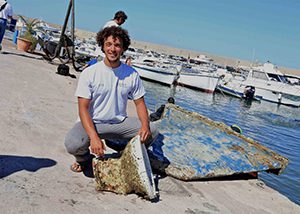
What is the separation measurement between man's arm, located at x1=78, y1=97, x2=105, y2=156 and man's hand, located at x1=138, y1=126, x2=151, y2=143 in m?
0.40

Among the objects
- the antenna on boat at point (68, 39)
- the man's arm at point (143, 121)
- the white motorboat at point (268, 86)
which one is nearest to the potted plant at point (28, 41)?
the antenna on boat at point (68, 39)

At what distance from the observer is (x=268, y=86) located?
112ft

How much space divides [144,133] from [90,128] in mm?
514

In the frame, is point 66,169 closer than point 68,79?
Yes

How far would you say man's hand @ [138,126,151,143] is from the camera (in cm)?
352

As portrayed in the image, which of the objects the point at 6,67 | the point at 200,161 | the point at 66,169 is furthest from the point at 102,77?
the point at 6,67

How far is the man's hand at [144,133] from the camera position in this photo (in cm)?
352

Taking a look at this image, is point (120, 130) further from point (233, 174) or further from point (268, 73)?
point (268, 73)

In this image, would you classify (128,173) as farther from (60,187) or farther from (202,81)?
(202,81)

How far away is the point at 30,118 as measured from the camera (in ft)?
16.8

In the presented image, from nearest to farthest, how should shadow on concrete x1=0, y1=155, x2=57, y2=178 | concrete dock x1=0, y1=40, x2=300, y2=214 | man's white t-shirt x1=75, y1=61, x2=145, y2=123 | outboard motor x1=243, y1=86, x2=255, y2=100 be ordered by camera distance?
concrete dock x1=0, y1=40, x2=300, y2=214 < shadow on concrete x1=0, y1=155, x2=57, y2=178 < man's white t-shirt x1=75, y1=61, x2=145, y2=123 < outboard motor x1=243, y1=86, x2=255, y2=100

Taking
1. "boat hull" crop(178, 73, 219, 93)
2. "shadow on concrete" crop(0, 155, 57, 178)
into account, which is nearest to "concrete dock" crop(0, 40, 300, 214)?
"shadow on concrete" crop(0, 155, 57, 178)

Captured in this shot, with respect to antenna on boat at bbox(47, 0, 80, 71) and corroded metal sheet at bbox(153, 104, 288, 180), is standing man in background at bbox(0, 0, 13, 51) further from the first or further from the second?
corroded metal sheet at bbox(153, 104, 288, 180)

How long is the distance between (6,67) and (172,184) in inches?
253
